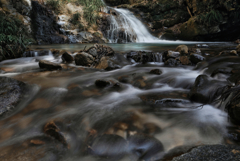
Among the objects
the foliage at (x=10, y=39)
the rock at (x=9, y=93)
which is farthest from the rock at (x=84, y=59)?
A: the foliage at (x=10, y=39)

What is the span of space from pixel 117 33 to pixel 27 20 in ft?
22.4

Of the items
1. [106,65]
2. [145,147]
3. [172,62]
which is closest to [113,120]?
[145,147]

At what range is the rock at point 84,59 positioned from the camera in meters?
5.09

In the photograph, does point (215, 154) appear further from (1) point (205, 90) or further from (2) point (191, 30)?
(2) point (191, 30)

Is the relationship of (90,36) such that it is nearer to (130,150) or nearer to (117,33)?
(117,33)

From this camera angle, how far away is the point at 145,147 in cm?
162

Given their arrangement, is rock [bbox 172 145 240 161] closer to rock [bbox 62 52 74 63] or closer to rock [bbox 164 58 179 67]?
rock [bbox 164 58 179 67]

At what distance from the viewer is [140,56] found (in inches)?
227

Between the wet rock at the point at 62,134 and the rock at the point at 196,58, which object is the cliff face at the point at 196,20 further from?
the wet rock at the point at 62,134

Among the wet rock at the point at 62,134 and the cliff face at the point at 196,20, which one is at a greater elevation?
the cliff face at the point at 196,20

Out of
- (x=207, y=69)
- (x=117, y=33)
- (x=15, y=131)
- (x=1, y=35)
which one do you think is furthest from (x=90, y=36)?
(x=15, y=131)

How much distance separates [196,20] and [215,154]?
12939 millimetres

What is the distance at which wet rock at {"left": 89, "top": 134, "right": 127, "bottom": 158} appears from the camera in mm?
1608

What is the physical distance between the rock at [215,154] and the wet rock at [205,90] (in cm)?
122
